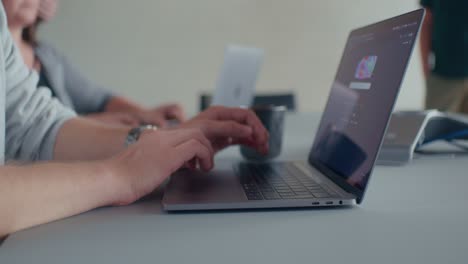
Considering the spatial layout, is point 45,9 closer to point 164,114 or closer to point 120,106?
point 120,106

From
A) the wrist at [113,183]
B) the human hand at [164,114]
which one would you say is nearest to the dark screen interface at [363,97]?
the wrist at [113,183]

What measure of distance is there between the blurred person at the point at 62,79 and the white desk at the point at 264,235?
3.30 feet

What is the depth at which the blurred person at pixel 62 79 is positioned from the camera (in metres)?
1.49

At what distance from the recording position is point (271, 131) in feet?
3.34

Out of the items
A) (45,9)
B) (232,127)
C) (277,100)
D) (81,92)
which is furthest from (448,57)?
(232,127)

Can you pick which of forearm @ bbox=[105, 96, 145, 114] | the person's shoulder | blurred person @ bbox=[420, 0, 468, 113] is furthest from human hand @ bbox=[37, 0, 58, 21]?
blurred person @ bbox=[420, 0, 468, 113]

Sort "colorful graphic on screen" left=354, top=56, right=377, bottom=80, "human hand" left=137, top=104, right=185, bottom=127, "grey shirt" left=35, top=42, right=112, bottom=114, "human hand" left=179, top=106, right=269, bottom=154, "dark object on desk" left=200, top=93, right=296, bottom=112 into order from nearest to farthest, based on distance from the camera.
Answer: "colorful graphic on screen" left=354, top=56, right=377, bottom=80 → "human hand" left=179, top=106, right=269, bottom=154 → "human hand" left=137, top=104, right=185, bottom=127 → "grey shirt" left=35, top=42, right=112, bottom=114 → "dark object on desk" left=200, top=93, right=296, bottom=112

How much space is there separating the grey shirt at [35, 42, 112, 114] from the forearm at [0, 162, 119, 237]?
1279 mm

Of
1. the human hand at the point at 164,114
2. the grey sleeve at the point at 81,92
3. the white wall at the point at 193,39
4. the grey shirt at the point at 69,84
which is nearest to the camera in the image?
the human hand at the point at 164,114

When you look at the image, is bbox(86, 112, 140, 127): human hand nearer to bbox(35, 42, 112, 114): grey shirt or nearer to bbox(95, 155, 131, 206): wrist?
bbox(35, 42, 112, 114): grey shirt

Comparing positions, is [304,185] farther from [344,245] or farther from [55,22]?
[55,22]

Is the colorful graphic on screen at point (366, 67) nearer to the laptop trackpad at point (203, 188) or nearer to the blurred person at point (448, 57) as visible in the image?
the laptop trackpad at point (203, 188)

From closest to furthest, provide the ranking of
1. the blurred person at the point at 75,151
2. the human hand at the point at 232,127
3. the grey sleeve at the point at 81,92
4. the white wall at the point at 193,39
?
the blurred person at the point at 75,151
the human hand at the point at 232,127
the grey sleeve at the point at 81,92
the white wall at the point at 193,39

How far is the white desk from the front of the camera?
17.6 inches
